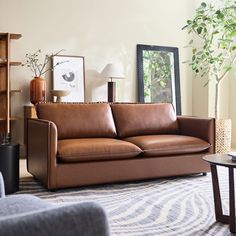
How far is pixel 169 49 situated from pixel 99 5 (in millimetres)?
1382

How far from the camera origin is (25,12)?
4.77 meters

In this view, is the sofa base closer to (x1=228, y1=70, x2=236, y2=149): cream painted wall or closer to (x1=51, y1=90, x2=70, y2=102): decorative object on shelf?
(x1=51, y1=90, x2=70, y2=102): decorative object on shelf

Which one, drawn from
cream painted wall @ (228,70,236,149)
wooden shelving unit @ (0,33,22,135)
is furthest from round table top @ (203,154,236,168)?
cream painted wall @ (228,70,236,149)

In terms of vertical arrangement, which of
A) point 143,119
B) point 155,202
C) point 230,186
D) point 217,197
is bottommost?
point 155,202

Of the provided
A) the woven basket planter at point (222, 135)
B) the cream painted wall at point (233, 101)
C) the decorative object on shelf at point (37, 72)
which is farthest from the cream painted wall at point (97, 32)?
the woven basket planter at point (222, 135)

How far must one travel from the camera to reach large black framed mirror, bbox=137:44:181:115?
5.43m

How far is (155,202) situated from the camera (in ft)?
8.61

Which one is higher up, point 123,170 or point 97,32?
point 97,32

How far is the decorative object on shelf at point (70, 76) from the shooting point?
491 centimetres

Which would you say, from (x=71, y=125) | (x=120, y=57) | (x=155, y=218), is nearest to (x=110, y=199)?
(x=155, y=218)

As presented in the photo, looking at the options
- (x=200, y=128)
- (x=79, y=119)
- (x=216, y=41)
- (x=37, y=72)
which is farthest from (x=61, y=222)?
(x=216, y=41)

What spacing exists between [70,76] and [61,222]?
4365 mm

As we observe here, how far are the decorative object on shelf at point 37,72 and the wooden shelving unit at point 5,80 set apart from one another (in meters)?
0.23

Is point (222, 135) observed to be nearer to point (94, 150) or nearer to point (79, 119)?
point (79, 119)
